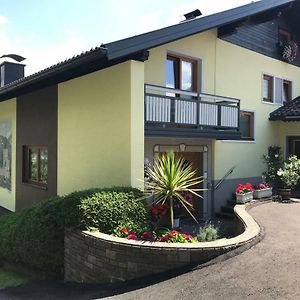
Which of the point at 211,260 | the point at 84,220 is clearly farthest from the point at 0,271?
the point at 211,260

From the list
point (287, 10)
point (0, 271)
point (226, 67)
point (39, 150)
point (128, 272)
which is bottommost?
point (0, 271)

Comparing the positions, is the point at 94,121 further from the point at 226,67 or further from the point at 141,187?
the point at 226,67

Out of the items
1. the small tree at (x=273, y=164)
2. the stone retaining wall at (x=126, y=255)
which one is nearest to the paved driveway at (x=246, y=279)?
the stone retaining wall at (x=126, y=255)

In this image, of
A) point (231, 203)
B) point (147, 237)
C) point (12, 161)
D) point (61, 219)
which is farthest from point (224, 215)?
point (12, 161)

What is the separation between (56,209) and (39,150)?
241 inches

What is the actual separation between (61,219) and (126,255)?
6.09ft

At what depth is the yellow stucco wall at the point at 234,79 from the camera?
1148 cm

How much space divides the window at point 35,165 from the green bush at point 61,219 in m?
4.63

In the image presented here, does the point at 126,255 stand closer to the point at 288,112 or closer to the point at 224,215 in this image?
the point at 224,215

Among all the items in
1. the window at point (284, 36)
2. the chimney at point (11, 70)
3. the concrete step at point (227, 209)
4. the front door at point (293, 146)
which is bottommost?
the concrete step at point (227, 209)

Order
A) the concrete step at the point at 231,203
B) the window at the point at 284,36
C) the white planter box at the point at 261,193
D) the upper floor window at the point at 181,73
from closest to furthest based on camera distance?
the upper floor window at the point at 181,73 → the white planter box at the point at 261,193 → the concrete step at the point at 231,203 → the window at the point at 284,36

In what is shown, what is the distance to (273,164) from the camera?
46.1 feet

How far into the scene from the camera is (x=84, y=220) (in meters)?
7.11

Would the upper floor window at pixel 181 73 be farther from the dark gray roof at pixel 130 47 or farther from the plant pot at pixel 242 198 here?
the plant pot at pixel 242 198
